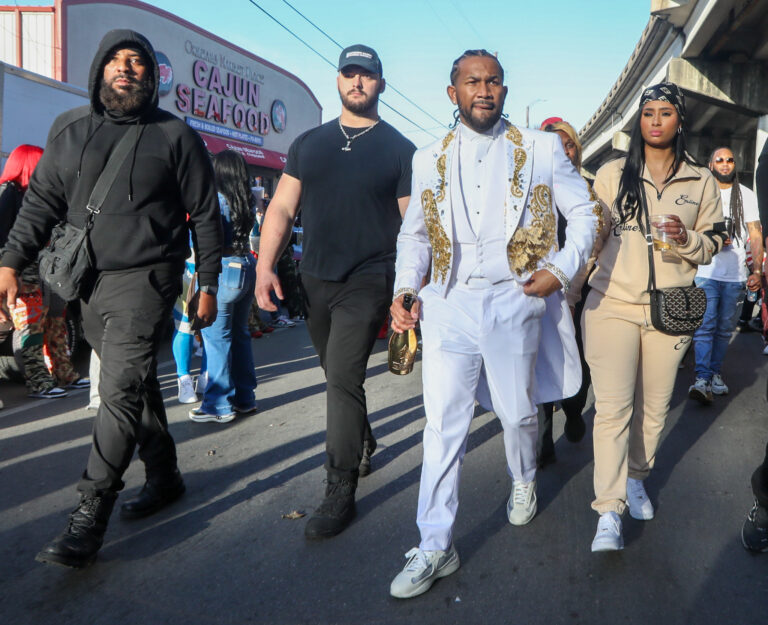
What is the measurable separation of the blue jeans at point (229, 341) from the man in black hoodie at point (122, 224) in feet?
6.14

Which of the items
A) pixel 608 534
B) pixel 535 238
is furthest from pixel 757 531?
pixel 535 238

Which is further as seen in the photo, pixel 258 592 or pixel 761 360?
→ pixel 761 360

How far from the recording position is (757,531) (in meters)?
3.26

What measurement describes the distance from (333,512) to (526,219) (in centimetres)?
163

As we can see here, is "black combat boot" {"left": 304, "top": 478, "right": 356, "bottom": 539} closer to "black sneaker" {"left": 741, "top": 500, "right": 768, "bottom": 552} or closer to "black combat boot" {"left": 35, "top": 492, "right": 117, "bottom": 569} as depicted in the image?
"black combat boot" {"left": 35, "top": 492, "right": 117, "bottom": 569}

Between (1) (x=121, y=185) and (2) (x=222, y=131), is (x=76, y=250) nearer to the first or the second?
(1) (x=121, y=185)

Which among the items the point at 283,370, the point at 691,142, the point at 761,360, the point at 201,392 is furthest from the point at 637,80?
the point at 201,392

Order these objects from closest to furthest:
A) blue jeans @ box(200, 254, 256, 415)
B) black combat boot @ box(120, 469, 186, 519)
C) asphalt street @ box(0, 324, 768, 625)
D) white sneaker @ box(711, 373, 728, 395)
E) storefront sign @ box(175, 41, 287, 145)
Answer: asphalt street @ box(0, 324, 768, 625)
black combat boot @ box(120, 469, 186, 519)
blue jeans @ box(200, 254, 256, 415)
white sneaker @ box(711, 373, 728, 395)
storefront sign @ box(175, 41, 287, 145)

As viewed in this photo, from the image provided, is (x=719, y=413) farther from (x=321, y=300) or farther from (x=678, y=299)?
(x=321, y=300)

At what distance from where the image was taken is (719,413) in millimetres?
5805

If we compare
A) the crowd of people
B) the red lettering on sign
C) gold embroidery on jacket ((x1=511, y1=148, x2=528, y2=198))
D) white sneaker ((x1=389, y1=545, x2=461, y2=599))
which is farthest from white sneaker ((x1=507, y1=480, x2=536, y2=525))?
the red lettering on sign

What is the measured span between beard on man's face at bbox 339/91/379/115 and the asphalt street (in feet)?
6.73

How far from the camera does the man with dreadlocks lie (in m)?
6.31

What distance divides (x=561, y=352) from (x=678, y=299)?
57cm
